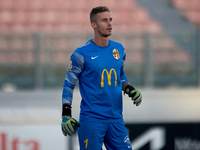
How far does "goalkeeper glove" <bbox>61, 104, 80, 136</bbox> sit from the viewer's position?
250 cm

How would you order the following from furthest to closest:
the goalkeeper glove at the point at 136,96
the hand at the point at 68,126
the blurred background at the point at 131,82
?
the blurred background at the point at 131,82 < the goalkeeper glove at the point at 136,96 < the hand at the point at 68,126

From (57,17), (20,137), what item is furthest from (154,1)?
(20,137)

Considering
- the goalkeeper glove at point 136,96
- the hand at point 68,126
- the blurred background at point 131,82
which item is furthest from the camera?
the blurred background at point 131,82

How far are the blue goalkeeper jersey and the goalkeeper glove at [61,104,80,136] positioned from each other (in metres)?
0.07

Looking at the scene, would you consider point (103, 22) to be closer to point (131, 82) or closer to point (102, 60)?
point (102, 60)

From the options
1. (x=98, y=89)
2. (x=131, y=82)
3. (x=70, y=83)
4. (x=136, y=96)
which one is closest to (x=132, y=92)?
(x=136, y=96)

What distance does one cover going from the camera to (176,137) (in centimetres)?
461

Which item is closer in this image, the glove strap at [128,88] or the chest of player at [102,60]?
the chest of player at [102,60]

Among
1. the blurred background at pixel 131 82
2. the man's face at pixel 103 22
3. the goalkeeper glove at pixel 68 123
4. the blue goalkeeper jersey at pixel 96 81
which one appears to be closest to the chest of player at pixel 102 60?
the blue goalkeeper jersey at pixel 96 81

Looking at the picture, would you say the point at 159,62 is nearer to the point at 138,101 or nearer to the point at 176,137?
the point at 176,137

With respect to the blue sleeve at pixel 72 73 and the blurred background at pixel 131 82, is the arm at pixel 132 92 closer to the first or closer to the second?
the blue sleeve at pixel 72 73

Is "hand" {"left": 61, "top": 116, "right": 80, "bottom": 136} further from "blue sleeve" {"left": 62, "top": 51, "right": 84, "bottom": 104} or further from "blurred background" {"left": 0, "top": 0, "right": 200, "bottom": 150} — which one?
"blurred background" {"left": 0, "top": 0, "right": 200, "bottom": 150}

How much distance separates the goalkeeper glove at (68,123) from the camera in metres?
2.50

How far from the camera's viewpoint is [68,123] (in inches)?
99.0
